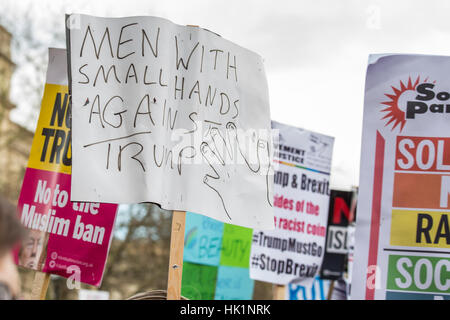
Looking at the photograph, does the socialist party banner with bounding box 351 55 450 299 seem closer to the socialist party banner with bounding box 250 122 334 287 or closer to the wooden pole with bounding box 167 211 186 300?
the wooden pole with bounding box 167 211 186 300

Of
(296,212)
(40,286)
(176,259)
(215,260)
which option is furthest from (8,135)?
(176,259)

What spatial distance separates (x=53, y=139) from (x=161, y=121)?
1277 millimetres

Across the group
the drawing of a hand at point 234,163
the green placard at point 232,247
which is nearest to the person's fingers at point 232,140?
the drawing of a hand at point 234,163

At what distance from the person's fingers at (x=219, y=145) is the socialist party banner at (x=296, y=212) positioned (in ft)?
8.80

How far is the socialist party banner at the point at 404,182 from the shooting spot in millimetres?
3407

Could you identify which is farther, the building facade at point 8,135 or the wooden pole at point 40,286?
the building facade at point 8,135

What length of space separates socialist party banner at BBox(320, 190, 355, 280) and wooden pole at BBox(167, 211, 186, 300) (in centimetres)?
454

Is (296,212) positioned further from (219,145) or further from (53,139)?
(219,145)

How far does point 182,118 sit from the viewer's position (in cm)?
324

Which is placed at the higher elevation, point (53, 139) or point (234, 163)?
point (53, 139)

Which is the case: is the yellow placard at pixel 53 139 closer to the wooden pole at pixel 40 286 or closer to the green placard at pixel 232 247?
the wooden pole at pixel 40 286

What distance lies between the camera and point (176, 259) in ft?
9.87

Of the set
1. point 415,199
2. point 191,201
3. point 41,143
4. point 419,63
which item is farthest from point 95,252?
point 419,63
